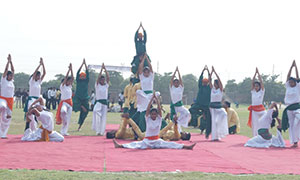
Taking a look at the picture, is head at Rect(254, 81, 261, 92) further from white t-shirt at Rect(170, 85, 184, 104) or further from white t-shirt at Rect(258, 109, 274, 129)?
white t-shirt at Rect(170, 85, 184, 104)

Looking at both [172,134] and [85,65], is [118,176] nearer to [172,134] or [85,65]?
[172,134]

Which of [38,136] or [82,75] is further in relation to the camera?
[82,75]

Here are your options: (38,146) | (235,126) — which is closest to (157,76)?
(235,126)

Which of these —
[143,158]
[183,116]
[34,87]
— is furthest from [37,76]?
[143,158]

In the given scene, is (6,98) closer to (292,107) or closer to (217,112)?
(217,112)

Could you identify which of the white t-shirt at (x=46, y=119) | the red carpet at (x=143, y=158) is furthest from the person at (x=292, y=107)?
the white t-shirt at (x=46, y=119)

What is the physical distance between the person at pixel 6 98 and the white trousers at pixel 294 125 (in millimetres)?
8383

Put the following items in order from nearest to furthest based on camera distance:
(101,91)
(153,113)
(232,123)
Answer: (153,113) → (101,91) → (232,123)

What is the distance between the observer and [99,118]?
14609mm

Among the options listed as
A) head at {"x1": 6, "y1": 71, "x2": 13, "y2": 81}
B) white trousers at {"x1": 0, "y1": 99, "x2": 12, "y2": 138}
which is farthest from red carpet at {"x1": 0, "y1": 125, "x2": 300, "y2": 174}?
head at {"x1": 6, "y1": 71, "x2": 13, "y2": 81}

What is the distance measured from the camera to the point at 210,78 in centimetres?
1379

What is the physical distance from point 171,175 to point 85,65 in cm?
863

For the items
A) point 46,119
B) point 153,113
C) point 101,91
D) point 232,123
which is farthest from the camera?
point 232,123

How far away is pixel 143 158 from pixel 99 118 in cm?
623
